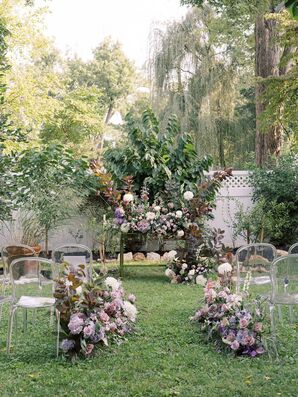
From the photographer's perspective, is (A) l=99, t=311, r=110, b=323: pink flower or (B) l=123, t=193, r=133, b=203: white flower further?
(B) l=123, t=193, r=133, b=203: white flower

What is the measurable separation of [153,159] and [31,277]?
460 centimetres

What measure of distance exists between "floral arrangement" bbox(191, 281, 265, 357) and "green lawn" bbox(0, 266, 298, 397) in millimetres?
117

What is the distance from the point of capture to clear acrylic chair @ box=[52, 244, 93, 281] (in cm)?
533

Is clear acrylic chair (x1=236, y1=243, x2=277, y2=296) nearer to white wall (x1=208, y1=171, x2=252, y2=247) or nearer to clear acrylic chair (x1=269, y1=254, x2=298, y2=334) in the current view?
clear acrylic chair (x1=269, y1=254, x2=298, y2=334)

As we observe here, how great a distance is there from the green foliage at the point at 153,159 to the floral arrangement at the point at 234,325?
4382 millimetres

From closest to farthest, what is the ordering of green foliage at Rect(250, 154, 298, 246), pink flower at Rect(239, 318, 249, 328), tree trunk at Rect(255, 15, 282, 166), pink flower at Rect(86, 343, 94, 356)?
pink flower at Rect(86, 343, 94, 356) → pink flower at Rect(239, 318, 249, 328) → green foliage at Rect(250, 154, 298, 246) → tree trunk at Rect(255, 15, 282, 166)

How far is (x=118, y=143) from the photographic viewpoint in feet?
92.3

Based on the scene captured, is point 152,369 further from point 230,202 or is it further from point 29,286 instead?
point 230,202

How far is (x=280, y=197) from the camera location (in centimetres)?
1108

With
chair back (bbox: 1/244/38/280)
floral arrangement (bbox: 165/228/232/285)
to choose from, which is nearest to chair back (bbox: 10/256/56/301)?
chair back (bbox: 1/244/38/280)

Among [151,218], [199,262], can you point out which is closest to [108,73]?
[151,218]

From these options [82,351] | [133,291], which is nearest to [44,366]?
[82,351]

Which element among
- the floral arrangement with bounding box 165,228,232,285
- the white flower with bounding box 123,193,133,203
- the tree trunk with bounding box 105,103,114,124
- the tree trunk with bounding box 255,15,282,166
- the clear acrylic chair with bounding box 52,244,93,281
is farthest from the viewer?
the tree trunk with bounding box 105,103,114,124

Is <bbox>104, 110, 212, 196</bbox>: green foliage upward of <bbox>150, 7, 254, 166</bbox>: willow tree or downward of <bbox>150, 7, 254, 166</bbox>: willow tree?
downward
